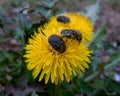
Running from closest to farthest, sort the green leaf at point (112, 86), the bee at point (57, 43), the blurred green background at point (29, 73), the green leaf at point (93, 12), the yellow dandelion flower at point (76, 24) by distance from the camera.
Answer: the bee at point (57, 43)
the yellow dandelion flower at point (76, 24)
the blurred green background at point (29, 73)
the green leaf at point (112, 86)
the green leaf at point (93, 12)

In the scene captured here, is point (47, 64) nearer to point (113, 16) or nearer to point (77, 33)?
point (77, 33)

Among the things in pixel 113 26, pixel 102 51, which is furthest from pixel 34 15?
pixel 113 26

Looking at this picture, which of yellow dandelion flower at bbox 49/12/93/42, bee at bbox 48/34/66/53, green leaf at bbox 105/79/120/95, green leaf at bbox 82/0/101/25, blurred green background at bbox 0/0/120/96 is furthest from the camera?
green leaf at bbox 82/0/101/25

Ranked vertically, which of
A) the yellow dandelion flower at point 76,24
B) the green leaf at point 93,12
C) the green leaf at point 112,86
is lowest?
the green leaf at point 112,86

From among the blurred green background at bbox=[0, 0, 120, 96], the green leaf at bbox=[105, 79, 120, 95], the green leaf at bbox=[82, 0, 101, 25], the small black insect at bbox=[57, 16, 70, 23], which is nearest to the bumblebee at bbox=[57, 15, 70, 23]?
the small black insect at bbox=[57, 16, 70, 23]

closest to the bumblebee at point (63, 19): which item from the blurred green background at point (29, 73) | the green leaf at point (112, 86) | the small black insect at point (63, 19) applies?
the small black insect at point (63, 19)

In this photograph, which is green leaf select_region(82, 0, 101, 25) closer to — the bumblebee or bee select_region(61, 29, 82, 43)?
the bumblebee

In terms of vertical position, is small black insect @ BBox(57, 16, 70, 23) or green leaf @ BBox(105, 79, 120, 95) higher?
small black insect @ BBox(57, 16, 70, 23)

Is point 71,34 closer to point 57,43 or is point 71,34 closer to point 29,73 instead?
point 57,43

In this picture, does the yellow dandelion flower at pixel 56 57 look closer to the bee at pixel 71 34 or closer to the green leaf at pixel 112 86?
the bee at pixel 71 34
